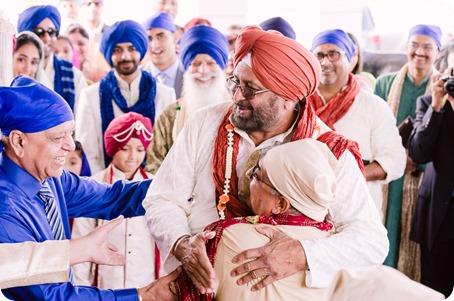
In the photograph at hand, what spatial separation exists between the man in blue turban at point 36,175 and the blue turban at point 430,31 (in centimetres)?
322

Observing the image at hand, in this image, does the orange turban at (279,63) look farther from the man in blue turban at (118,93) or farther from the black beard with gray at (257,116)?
the man in blue turban at (118,93)

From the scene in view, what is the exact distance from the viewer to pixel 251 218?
2.54 meters

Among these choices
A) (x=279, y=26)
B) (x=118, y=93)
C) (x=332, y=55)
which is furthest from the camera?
(x=118, y=93)

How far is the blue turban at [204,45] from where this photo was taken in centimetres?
486

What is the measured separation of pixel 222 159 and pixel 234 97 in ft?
0.81

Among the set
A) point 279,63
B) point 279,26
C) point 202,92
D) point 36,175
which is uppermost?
point 279,63

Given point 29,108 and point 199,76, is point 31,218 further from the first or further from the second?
point 199,76

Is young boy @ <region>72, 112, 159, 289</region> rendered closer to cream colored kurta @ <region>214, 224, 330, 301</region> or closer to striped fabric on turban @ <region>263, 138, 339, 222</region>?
cream colored kurta @ <region>214, 224, 330, 301</region>

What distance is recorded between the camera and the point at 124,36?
5.12 meters

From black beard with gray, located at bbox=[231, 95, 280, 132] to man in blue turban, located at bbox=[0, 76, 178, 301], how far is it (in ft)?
2.09

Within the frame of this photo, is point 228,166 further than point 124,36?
No

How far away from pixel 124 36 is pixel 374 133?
1.85 meters

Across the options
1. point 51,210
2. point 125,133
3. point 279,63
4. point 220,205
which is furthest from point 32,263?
point 125,133

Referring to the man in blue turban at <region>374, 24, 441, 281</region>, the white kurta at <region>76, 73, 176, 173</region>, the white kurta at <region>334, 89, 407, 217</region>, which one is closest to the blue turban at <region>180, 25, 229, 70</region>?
the white kurta at <region>76, 73, 176, 173</region>
